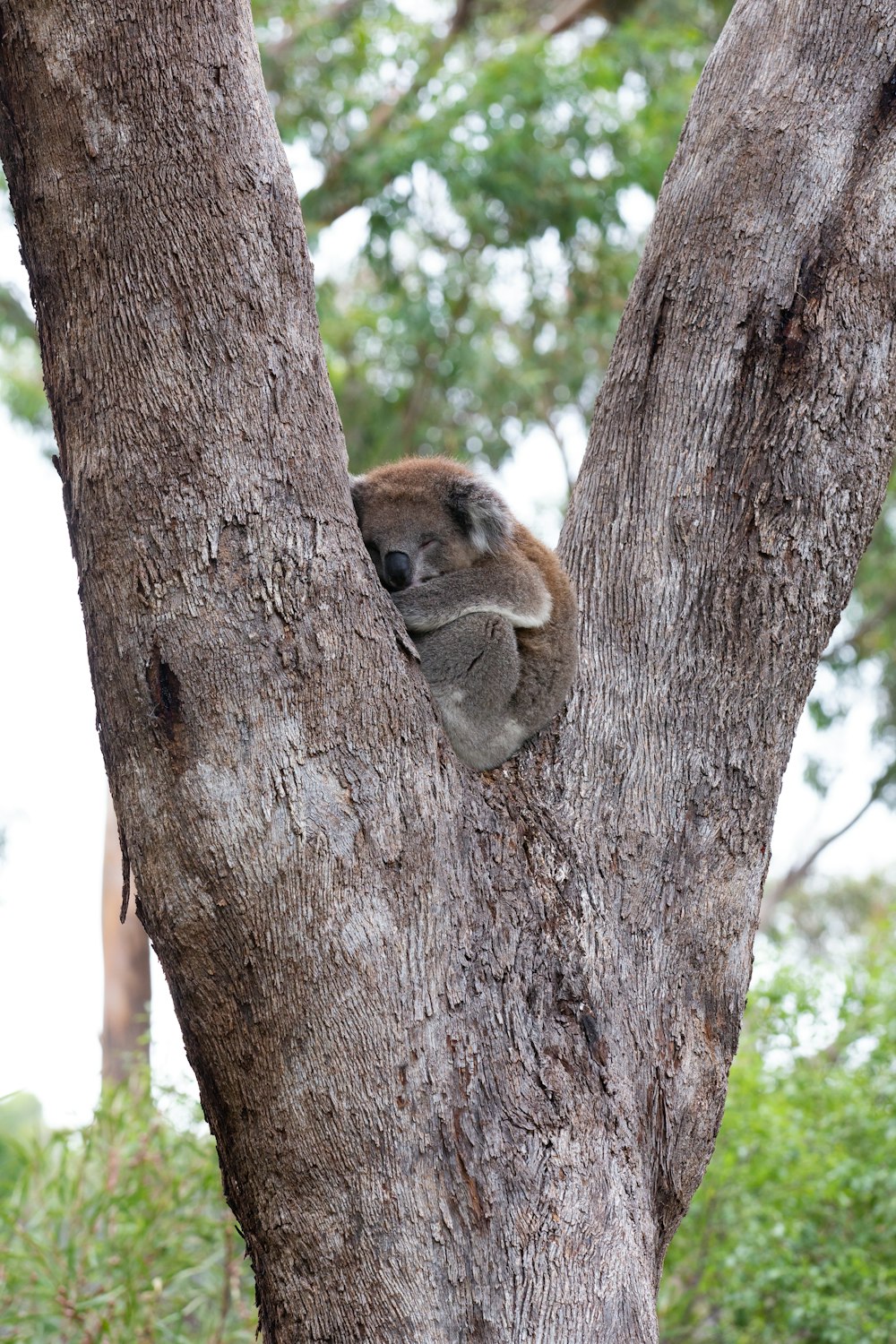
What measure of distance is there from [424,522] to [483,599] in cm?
42

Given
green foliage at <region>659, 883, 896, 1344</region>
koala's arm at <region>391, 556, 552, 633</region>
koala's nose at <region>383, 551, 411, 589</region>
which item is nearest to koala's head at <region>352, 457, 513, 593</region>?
koala's nose at <region>383, 551, 411, 589</region>

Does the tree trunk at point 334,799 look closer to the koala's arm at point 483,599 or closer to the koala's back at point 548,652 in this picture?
the koala's back at point 548,652

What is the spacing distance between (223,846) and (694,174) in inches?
73.8

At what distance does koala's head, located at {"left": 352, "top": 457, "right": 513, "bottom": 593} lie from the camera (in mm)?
3334

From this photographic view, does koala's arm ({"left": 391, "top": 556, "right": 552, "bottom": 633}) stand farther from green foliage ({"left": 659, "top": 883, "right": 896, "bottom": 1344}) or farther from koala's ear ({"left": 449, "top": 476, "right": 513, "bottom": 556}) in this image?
green foliage ({"left": 659, "top": 883, "right": 896, "bottom": 1344})

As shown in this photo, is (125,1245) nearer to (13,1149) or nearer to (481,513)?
(13,1149)

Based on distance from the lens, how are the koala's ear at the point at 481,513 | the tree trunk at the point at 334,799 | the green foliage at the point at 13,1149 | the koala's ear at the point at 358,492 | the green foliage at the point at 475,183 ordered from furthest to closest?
the green foliage at the point at 475,183, the green foliage at the point at 13,1149, the koala's ear at the point at 358,492, the koala's ear at the point at 481,513, the tree trunk at the point at 334,799

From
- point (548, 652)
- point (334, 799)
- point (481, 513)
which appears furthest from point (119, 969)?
point (334, 799)

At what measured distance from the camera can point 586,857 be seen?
2.30 meters

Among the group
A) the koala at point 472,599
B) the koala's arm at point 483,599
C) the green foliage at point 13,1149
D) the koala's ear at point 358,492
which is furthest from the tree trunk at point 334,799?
the green foliage at point 13,1149

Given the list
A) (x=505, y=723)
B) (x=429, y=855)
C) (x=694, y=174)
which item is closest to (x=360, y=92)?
(x=694, y=174)

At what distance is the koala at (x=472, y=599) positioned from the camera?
274 centimetres

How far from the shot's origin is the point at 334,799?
1.97 m

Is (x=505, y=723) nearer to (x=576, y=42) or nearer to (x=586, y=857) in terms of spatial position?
(x=586, y=857)
